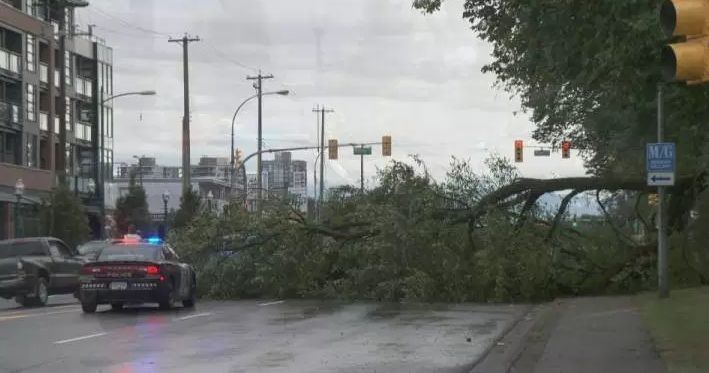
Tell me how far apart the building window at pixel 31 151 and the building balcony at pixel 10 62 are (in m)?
3.72

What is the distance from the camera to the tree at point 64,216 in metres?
42.2

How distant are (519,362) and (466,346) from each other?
78.8 inches

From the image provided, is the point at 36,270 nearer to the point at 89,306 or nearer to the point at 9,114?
the point at 89,306

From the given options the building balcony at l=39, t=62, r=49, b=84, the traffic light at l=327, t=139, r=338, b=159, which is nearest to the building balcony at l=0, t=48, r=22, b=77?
the building balcony at l=39, t=62, r=49, b=84

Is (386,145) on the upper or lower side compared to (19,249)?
upper

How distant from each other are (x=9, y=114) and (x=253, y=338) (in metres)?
40.0

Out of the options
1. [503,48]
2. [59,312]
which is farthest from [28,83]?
[503,48]

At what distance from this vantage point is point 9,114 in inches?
2021

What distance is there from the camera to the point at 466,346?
14.3 m

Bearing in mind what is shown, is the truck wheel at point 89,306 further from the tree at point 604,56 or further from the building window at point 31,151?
the building window at point 31,151

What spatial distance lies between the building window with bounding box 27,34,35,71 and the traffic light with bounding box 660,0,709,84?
168 feet

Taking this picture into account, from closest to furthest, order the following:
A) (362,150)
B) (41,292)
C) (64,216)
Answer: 1. (41,292)
2. (64,216)
3. (362,150)

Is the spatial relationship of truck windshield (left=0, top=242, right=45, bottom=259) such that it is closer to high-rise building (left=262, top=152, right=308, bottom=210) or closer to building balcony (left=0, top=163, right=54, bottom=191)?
building balcony (left=0, top=163, right=54, bottom=191)

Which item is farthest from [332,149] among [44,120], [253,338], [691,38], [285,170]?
[285,170]
